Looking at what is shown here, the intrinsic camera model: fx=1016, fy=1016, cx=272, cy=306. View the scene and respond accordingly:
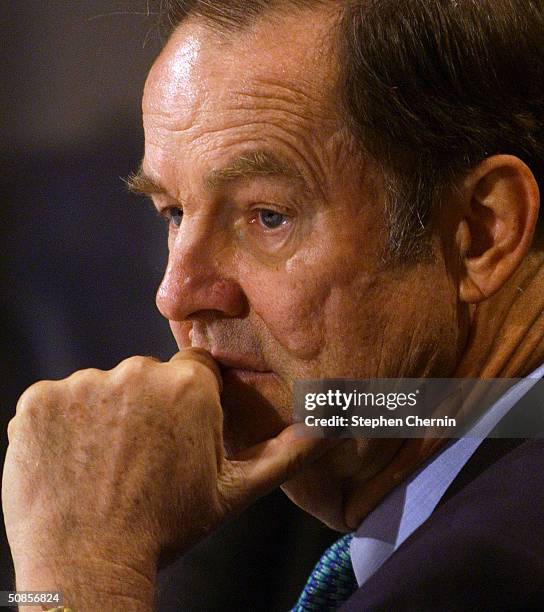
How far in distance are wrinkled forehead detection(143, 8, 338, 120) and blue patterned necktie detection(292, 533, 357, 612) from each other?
68 cm

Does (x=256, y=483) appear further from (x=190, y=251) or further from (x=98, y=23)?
(x=98, y=23)

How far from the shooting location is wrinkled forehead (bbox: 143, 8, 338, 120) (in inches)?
51.5

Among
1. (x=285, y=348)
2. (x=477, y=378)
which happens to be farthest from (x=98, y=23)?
(x=477, y=378)

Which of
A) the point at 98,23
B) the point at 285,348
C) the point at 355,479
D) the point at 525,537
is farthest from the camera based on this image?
the point at 98,23

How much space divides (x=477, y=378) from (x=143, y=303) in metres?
0.80

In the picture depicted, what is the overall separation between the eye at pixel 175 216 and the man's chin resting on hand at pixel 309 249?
3.8 inches

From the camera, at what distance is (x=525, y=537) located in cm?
110

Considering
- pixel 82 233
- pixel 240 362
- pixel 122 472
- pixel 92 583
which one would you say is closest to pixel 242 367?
pixel 240 362

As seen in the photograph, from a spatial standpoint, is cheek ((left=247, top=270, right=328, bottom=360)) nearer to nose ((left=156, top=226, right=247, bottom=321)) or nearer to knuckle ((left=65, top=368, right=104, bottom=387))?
nose ((left=156, top=226, right=247, bottom=321))

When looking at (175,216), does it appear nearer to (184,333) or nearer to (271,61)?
(184,333)

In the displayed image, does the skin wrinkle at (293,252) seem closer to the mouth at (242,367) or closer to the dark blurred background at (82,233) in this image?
the mouth at (242,367)

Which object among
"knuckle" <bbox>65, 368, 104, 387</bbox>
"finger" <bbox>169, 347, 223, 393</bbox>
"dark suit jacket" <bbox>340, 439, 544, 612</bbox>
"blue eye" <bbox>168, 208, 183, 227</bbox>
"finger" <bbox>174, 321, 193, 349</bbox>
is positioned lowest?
"dark suit jacket" <bbox>340, 439, 544, 612</bbox>

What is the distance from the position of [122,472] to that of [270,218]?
380mm

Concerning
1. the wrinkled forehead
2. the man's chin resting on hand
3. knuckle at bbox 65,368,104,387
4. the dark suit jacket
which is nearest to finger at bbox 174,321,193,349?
the man's chin resting on hand
